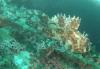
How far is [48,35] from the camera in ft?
21.0

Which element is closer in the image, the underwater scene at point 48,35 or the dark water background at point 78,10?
the underwater scene at point 48,35

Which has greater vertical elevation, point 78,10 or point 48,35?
point 78,10

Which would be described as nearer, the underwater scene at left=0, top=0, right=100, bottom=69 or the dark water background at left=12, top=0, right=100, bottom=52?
the underwater scene at left=0, top=0, right=100, bottom=69

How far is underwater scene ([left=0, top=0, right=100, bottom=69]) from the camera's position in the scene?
5.07 meters

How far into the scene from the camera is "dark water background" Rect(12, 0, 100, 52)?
8.38m

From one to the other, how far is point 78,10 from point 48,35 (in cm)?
319

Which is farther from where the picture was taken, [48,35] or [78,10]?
[78,10]

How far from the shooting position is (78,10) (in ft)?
30.2

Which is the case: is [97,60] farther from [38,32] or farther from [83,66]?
[38,32]

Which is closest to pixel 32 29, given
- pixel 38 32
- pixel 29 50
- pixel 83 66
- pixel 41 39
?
pixel 38 32

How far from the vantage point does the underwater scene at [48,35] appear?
16.6ft

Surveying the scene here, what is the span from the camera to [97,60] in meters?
6.91

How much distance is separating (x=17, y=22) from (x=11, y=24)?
0.43 m

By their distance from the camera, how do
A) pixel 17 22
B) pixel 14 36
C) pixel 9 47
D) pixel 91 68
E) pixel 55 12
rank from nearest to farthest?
pixel 9 47, pixel 14 36, pixel 91 68, pixel 17 22, pixel 55 12
